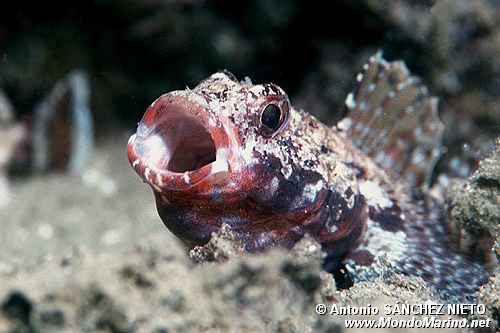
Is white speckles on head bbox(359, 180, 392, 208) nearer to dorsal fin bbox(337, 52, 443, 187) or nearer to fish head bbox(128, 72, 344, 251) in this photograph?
dorsal fin bbox(337, 52, 443, 187)

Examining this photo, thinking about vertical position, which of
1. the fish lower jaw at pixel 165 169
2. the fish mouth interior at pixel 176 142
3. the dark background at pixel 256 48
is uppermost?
the dark background at pixel 256 48

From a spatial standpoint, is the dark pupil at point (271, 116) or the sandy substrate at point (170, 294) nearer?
the sandy substrate at point (170, 294)

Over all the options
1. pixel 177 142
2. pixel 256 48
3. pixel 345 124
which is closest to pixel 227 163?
pixel 177 142

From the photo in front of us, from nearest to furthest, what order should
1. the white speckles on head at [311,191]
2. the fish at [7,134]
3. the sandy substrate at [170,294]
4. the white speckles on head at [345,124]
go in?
the sandy substrate at [170,294] → the white speckles on head at [311,191] → the white speckles on head at [345,124] → the fish at [7,134]

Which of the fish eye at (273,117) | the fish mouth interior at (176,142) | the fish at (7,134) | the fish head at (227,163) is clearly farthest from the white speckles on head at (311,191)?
the fish at (7,134)

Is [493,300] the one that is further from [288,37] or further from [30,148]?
[30,148]

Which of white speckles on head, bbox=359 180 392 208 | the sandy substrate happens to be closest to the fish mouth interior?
the sandy substrate

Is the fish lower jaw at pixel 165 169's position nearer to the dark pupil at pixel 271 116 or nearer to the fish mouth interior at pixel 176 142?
the fish mouth interior at pixel 176 142
